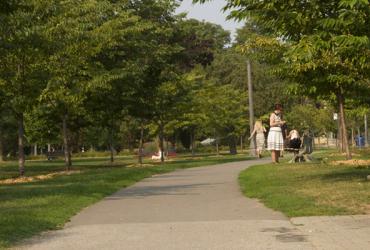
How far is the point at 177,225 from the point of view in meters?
9.39

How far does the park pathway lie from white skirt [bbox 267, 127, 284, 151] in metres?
7.52

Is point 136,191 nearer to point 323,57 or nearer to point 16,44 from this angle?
point 16,44

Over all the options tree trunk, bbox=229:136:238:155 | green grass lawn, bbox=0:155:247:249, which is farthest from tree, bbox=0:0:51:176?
tree trunk, bbox=229:136:238:155

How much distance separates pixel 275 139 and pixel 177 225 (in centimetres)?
1238

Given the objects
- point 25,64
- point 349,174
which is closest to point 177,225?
point 349,174

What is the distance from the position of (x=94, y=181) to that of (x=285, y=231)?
9380 millimetres

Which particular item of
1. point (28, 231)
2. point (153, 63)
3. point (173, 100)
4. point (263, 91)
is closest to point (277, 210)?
point (28, 231)

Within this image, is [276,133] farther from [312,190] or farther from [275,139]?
[312,190]

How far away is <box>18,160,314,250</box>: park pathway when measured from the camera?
7.95 meters

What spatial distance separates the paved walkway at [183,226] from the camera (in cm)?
792

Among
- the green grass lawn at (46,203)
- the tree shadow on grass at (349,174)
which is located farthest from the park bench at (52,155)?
the tree shadow on grass at (349,174)

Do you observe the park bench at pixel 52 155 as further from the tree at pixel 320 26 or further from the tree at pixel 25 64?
the tree at pixel 320 26

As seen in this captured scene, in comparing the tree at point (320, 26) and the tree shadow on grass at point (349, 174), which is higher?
the tree at point (320, 26)

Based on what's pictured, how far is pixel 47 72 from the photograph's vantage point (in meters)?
20.2
